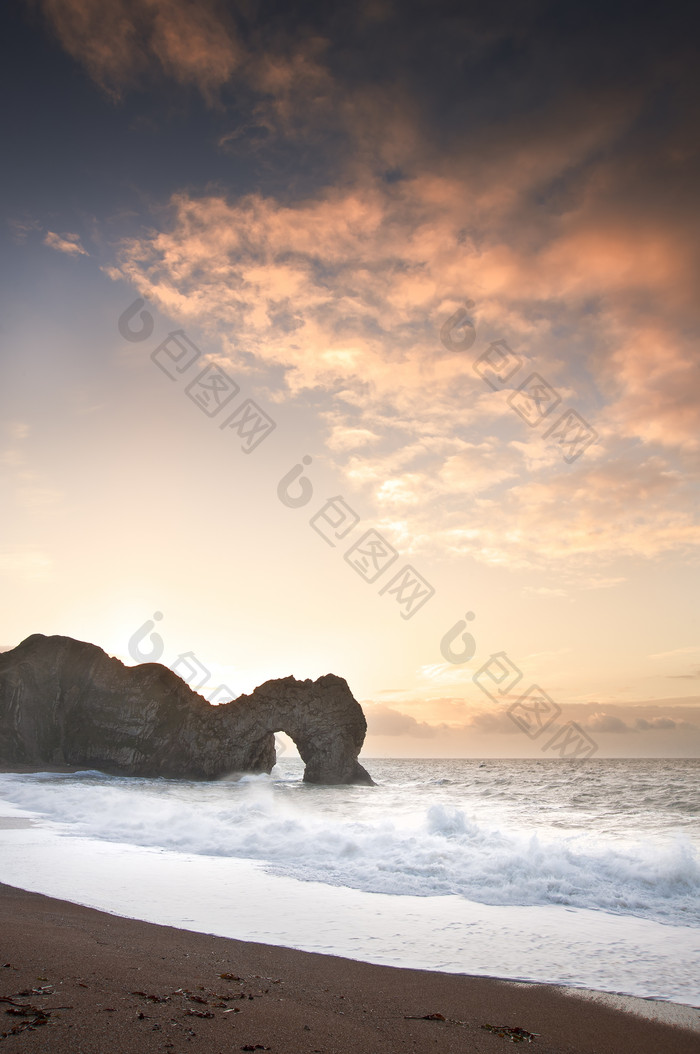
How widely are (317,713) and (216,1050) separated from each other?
149 ft

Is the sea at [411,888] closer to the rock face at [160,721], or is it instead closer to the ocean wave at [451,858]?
the ocean wave at [451,858]

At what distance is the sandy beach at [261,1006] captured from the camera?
374 centimetres

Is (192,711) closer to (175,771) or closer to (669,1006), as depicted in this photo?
(175,771)

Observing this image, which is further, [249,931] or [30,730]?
[30,730]

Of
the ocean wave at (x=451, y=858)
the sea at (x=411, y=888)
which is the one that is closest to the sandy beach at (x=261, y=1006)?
the sea at (x=411, y=888)

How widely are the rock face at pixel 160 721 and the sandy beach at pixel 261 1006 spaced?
42.9 m

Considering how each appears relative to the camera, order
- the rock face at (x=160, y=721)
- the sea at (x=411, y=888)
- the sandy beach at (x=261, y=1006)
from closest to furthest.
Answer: the sandy beach at (x=261, y=1006) < the sea at (x=411, y=888) < the rock face at (x=160, y=721)

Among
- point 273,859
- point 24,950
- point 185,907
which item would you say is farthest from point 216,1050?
point 273,859

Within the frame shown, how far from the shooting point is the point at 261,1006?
4.48 m

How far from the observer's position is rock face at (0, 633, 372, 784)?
4669cm

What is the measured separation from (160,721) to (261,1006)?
47309 millimetres

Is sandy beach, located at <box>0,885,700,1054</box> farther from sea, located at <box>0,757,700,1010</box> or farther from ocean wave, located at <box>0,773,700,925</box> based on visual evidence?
ocean wave, located at <box>0,773,700,925</box>

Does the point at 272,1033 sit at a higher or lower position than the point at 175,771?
higher

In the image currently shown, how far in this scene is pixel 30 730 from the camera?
153 feet
